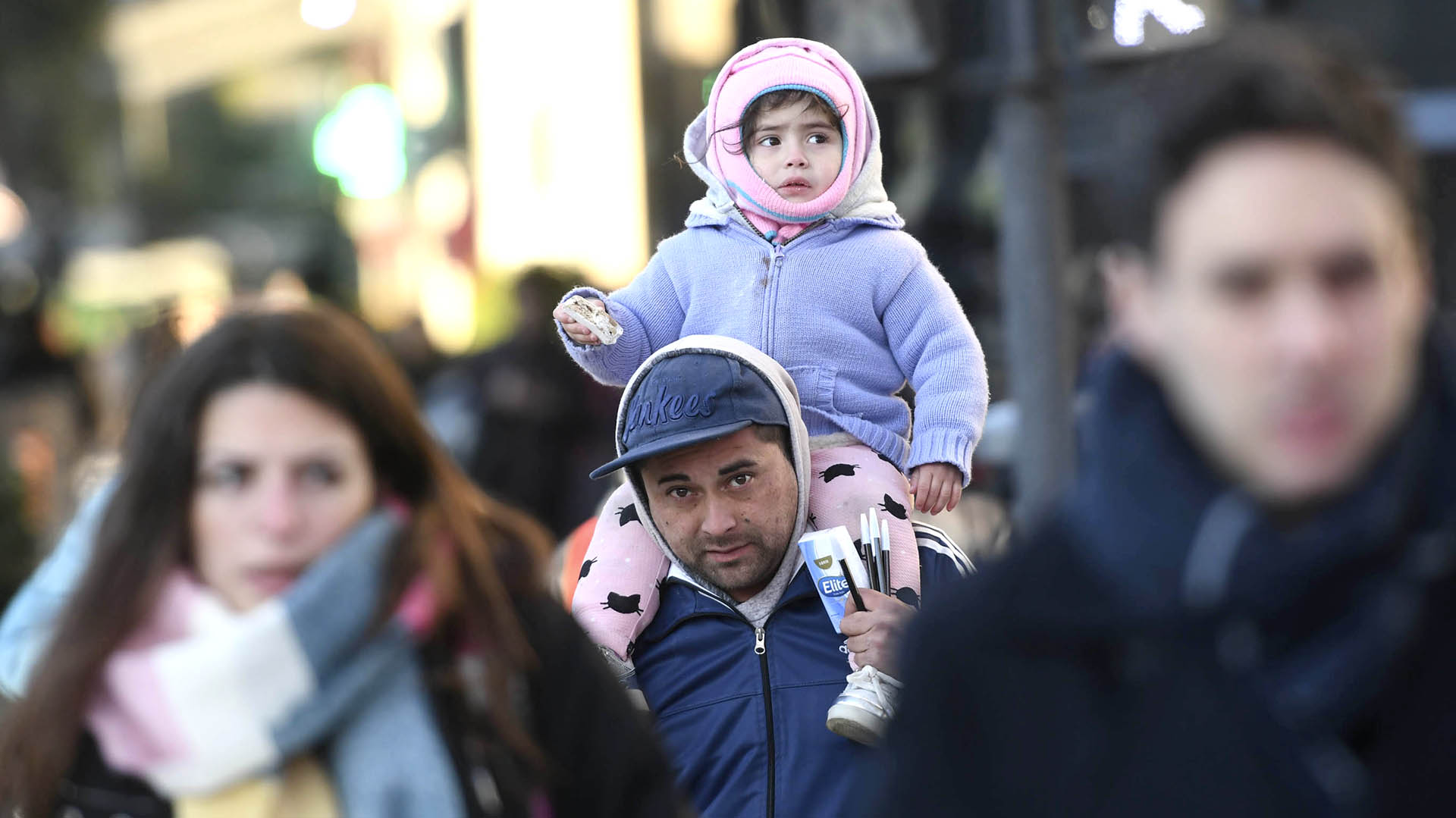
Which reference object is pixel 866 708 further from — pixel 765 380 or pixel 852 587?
pixel 765 380

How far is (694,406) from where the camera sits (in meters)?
3.65

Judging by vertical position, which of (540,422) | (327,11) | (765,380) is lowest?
(540,422)

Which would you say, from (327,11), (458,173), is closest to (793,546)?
(327,11)

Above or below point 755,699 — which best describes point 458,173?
above

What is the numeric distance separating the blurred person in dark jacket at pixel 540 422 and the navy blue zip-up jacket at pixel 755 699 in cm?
608

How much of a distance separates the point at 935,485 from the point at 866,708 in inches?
21.3

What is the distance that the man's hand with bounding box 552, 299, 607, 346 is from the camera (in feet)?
12.6

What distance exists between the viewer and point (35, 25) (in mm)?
22203

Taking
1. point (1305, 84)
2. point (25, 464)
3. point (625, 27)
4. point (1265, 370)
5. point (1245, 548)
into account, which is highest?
point (625, 27)

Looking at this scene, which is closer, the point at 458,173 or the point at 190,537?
the point at 190,537

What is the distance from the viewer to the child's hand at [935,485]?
382 centimetres

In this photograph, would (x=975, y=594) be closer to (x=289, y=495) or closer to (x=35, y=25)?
(x=289, y=495)

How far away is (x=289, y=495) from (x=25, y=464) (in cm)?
899

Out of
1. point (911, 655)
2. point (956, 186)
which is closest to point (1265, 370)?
point (911, 655)
